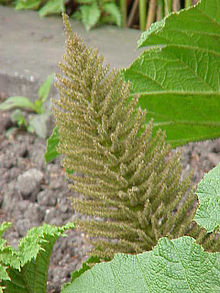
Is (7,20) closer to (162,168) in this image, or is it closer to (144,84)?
(144,84)

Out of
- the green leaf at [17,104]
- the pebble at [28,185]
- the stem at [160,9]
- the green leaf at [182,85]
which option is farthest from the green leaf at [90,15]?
the green leaf at [182,85]

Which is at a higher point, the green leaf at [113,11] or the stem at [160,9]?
the stem at [160,9]

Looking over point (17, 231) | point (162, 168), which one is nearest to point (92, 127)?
point (162, 168)

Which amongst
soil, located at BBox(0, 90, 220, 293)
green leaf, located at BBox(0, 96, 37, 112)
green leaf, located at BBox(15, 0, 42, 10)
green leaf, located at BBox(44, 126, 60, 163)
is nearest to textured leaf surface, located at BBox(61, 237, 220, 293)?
green leaf, located at BBox(44, 126, 60, 163)

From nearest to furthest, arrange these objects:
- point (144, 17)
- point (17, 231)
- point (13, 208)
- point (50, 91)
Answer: point (17, 231)
point (13, 208)
point (50, 91)
point (144, 17)

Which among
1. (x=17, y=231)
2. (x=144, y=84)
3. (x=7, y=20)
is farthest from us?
(x=7, y=20)

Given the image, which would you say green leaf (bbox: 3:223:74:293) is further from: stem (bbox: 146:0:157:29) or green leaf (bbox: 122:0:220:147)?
stem (bbox: 146:0:157:29)

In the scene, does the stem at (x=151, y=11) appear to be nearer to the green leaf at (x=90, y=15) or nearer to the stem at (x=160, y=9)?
the stem at (x=160, y=9)
